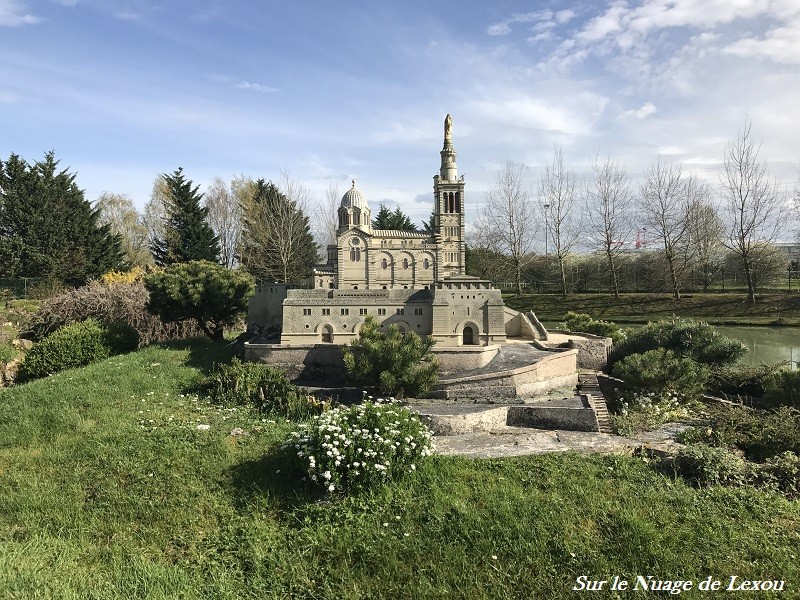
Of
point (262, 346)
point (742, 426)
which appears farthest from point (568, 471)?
point (262, 346)

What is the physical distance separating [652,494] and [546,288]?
1765 inches

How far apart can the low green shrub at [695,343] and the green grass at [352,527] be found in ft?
43.6

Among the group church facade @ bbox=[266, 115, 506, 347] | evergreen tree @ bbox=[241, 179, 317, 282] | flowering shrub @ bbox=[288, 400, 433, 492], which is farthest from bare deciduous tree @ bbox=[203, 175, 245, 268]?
flowering shrub @ bbox=[288, 400, 433, 492]

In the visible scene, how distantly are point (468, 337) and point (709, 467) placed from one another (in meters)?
13.7

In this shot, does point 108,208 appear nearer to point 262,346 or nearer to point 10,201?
point 10,201

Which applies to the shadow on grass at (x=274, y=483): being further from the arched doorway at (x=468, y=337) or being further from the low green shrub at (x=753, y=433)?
the arched doorway at (x=468, y=337)

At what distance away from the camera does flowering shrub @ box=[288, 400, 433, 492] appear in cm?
718

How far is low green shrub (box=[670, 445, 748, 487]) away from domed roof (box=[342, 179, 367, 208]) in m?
19.1

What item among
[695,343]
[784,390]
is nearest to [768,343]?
[695,343]

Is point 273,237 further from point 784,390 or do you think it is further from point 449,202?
point 784,390

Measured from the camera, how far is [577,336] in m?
25.3

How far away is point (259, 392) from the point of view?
14172 millimetres

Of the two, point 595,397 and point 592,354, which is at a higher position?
point 592,354

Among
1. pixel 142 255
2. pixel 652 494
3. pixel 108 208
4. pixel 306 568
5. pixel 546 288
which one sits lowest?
pixel 306 568
